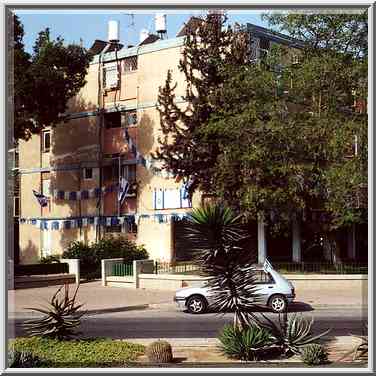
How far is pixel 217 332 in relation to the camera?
1018cm

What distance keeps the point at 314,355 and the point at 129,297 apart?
3.20m

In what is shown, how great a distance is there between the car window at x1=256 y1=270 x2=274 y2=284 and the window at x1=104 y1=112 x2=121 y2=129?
11.5ft

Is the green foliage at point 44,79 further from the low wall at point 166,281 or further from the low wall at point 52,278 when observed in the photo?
the low wall at point 166,281

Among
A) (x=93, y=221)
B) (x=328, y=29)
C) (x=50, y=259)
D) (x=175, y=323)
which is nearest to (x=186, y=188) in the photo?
(x=93, y=221)

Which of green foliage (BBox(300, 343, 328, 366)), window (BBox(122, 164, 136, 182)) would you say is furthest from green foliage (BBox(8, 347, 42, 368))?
green foliage (BBox(300, 343, 328, 366))

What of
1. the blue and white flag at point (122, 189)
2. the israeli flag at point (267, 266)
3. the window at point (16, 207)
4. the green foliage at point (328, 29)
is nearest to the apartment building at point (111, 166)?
the blue and white flag at point (122, 189)

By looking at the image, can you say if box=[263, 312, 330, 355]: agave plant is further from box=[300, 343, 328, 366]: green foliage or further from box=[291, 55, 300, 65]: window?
box=[291, 55, 300, 65]: window

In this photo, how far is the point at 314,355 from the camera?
32.1 ft

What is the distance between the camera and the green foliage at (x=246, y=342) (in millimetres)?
9773

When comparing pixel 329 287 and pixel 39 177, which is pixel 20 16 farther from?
pixel 329 287

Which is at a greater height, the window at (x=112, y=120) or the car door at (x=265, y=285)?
the window at (x=112, y=120)

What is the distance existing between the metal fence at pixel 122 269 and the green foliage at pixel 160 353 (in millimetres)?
1684

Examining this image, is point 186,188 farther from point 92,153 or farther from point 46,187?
point 46,187

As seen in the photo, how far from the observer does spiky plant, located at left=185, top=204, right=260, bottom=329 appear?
9930 millimetres
